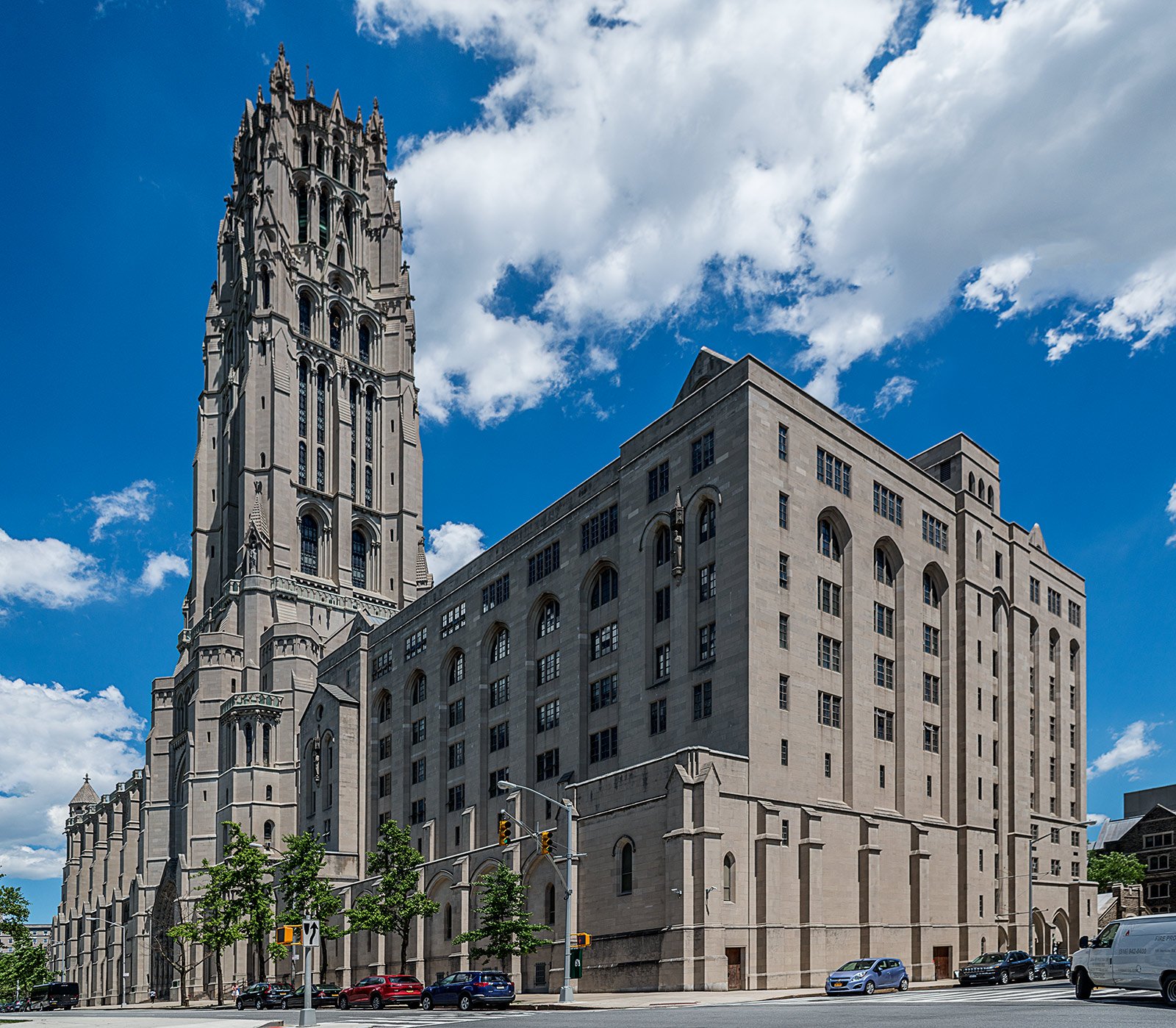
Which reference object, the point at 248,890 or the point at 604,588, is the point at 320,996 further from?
the point at 604,588

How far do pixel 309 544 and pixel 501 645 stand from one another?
4611 cm

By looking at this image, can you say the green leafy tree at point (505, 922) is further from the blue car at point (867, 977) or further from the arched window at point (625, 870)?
the blue car at point (867, 977)

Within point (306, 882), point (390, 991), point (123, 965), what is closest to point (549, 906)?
point (390, 991)

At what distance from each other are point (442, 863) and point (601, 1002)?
30.1 meters

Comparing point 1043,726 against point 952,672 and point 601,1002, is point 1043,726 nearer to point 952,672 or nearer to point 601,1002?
point 952,672

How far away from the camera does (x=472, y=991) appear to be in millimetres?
44188

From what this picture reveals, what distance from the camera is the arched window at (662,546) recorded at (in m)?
61.2

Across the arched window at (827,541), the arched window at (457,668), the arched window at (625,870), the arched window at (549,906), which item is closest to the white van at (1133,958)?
the arched window at (625,870)

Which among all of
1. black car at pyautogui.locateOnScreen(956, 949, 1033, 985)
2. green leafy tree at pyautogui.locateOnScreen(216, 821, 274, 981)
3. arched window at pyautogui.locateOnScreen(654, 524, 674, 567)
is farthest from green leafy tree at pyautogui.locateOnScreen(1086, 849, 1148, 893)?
green leafy tree at pyautogui.locateOnScreen(216, 821, 274, 981)

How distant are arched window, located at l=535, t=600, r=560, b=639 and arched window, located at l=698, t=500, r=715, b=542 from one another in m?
14.3

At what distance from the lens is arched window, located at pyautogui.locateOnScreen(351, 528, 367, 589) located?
11994cm

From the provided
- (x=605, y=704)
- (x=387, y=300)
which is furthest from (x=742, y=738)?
(x=387, y=300)

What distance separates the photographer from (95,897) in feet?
481

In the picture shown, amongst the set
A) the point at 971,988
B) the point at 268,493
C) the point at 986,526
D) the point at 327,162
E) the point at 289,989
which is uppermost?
the point at 327,162
